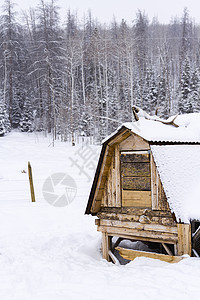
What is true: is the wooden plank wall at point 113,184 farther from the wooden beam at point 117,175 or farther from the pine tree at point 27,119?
the pine tree at point 27,119

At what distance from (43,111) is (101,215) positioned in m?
27.2

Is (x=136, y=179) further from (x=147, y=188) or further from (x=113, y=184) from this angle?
(x=113, y=184)

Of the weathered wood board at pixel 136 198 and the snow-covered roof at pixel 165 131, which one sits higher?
the snow-covered roof at pixel 165 131

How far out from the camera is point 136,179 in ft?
23.8

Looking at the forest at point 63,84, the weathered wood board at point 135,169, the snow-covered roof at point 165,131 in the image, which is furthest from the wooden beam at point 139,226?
the forest at point 63,84

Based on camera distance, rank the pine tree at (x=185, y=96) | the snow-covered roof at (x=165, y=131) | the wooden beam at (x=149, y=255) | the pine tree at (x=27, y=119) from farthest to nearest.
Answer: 1. the pine tree at (x=27, y=119)
2. the pine tree at (x=185, y=96)
3. the snow-covered roof at (x=165, y=131)
4. the wooden beam at (x=149, y=255)

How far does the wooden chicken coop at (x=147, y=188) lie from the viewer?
643cm

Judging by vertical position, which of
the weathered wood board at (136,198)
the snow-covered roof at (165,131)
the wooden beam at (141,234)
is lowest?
the wooden beam at (141,234)

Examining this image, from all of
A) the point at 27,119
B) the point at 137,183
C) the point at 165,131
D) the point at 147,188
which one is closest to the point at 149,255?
the point at 147,188

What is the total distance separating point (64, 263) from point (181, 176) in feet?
12.4

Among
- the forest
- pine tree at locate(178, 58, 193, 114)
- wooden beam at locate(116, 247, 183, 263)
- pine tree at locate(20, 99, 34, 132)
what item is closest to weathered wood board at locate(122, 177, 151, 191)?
wooden beam at locate(116, 247, 183, 263)

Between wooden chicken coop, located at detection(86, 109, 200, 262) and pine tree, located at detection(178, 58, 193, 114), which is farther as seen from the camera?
pine tree, located at detection(178, 58, 193, 114)

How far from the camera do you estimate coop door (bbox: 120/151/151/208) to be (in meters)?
7.06

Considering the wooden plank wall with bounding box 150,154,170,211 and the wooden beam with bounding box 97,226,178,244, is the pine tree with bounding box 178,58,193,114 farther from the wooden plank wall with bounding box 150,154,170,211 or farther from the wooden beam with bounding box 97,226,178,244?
the wooden plank wall with bounding box 150,154,170,211
